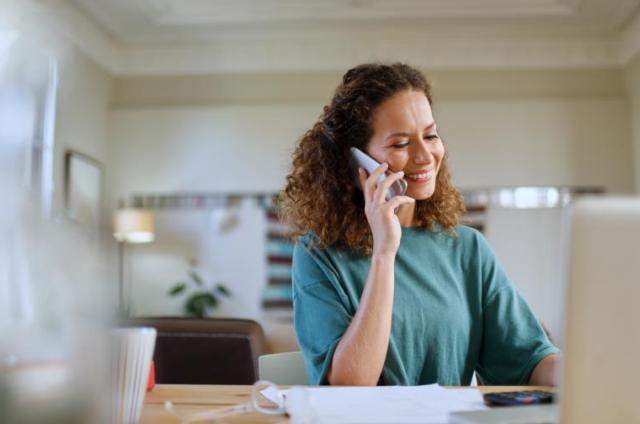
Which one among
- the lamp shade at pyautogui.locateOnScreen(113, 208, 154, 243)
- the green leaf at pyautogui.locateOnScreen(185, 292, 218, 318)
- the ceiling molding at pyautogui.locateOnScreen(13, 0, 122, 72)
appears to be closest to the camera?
the ceiling molding at pyautogui.locateOnScreen(13, 0, 122, 72)

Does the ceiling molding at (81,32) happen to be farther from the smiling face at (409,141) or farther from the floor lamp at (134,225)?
the smiling face at (409,141)

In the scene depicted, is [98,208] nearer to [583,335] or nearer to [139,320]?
[139,320]

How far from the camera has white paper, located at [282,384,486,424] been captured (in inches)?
31.0

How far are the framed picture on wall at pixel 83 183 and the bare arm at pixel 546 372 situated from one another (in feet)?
12.3

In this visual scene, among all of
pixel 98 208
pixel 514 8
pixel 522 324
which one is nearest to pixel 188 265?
pixel 98 208

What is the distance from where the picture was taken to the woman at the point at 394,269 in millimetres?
1190

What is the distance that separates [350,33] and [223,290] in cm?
235

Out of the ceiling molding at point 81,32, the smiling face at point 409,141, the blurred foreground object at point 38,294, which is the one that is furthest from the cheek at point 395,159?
the ceiling molding at point 81,32

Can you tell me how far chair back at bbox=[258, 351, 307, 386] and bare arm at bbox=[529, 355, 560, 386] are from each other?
491 mm

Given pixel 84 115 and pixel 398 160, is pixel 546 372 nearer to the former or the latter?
pixel 398 160

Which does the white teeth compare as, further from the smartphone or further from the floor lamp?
the floor lamp

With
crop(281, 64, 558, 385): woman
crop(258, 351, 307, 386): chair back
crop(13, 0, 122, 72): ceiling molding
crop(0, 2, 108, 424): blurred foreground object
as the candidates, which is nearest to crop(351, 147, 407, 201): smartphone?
crop(281, 64, 558, 385): woman

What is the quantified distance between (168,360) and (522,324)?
1181 mm

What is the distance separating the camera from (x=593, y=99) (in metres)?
5.17
